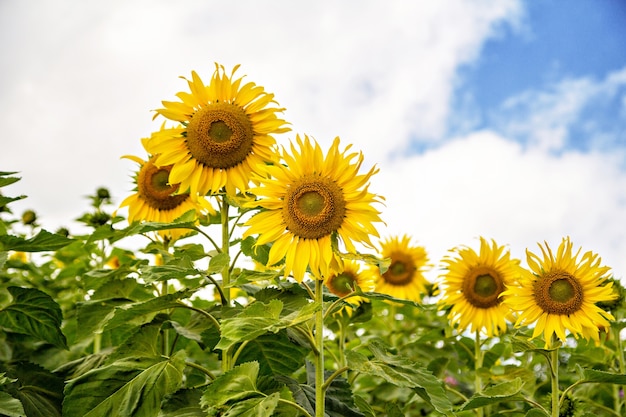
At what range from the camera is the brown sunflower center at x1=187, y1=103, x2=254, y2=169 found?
2564mm

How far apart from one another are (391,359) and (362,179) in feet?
1.85

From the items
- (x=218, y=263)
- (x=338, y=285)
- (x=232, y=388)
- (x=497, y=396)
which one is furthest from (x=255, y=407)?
(x=338, y=285)

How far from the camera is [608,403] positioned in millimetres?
4445

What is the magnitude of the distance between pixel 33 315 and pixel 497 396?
1.80 m

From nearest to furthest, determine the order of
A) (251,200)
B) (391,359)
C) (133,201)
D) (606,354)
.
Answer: (391,359) → (251,200) → (133,201) → (606,354)

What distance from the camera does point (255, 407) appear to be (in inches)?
77.5

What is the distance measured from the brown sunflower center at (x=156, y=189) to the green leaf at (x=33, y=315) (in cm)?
62

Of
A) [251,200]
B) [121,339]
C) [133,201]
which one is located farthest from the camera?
[133,201]

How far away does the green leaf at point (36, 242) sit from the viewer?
108 inches

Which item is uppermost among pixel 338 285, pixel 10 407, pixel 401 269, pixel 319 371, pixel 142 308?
A: pixel 401 269

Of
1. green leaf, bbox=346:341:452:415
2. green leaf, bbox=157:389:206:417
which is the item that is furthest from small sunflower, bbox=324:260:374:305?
green leaf, bbox=346:341:452:415

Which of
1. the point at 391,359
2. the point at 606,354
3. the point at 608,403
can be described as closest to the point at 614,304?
the point at 606,354

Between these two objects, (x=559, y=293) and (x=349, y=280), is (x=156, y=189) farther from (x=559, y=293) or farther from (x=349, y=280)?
(x=559, y=293)

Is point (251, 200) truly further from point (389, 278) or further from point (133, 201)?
point (389, 278)
